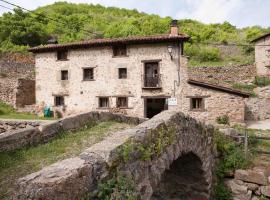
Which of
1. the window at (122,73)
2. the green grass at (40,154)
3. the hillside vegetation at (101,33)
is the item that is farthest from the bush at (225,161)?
the hillside vegetation at (101,33)

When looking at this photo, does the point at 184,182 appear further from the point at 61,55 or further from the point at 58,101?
the point at 61,55

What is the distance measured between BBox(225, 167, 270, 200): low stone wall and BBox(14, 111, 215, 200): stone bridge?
210 centimetres

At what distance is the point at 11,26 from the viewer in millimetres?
37375

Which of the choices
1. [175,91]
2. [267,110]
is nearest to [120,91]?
[175,91]

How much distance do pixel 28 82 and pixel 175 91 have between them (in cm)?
1261

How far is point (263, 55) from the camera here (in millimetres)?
28812

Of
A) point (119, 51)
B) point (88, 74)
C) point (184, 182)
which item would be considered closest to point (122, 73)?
point (119, 51)

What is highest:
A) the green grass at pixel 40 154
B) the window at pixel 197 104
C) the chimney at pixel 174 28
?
the chimney at pixel 174 28

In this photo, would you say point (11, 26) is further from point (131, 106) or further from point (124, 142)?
point (124, 142)

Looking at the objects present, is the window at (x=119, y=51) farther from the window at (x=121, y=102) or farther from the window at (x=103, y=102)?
the window at (x=103, y=102)

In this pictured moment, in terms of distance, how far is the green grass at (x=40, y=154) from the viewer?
590cm

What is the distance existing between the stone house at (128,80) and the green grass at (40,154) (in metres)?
12.7

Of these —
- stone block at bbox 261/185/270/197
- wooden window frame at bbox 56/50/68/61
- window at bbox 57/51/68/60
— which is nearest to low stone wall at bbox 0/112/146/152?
stone block at bbox 261/185/270/197

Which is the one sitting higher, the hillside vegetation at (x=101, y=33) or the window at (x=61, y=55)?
the hillside vegetation at (x=101, y=33)
